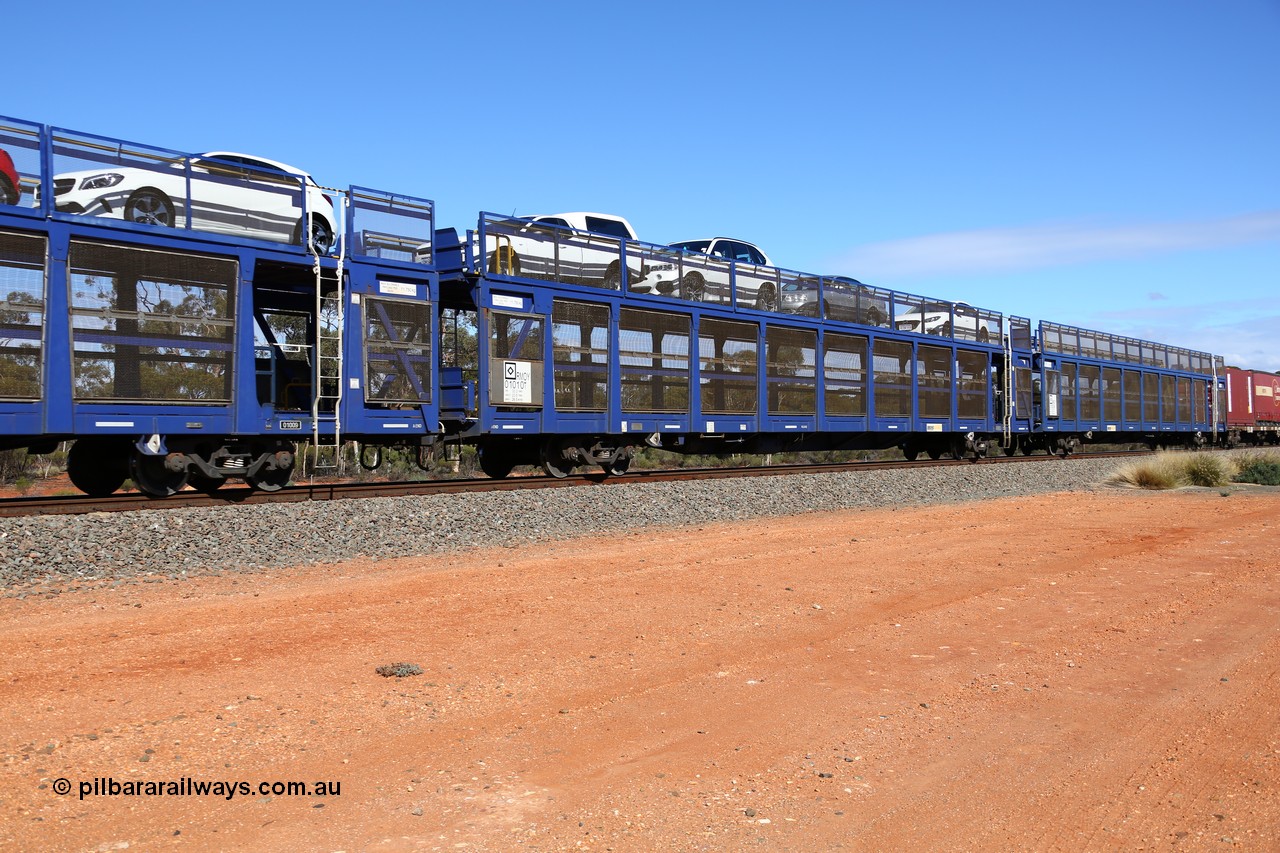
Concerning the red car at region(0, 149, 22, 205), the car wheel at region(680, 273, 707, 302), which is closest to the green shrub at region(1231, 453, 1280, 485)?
the car wheel at region(680, 273, 707, 302)

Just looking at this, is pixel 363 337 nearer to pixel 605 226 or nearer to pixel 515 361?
pixel 515 361

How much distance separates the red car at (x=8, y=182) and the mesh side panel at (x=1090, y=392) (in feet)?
97.1

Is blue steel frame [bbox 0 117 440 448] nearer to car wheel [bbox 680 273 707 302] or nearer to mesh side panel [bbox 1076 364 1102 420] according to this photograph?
car wheel [bbox 680 273 707 302]

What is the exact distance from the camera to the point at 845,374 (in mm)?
22859

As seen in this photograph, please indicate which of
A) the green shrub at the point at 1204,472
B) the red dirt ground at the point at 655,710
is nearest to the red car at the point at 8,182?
the red dirt ground at the point at 655,710

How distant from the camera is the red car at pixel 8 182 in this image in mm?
11086

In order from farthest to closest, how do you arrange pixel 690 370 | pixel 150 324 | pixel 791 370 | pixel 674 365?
pixel 791 370 < pixel 690 370 < pixel 674 365 < pixel 150 324

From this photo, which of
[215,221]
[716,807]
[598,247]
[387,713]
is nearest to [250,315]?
[215,221]

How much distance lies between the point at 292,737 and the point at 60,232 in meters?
8.50

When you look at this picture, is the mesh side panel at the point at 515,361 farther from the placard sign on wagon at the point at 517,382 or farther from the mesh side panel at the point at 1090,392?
the mesh side panel at the point at 1090,392

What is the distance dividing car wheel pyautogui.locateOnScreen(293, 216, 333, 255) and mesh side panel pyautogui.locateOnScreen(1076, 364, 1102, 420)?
2570 cm

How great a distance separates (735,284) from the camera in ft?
65.6

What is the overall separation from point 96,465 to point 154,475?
1.30 metres

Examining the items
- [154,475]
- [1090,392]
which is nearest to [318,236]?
[154,475]
